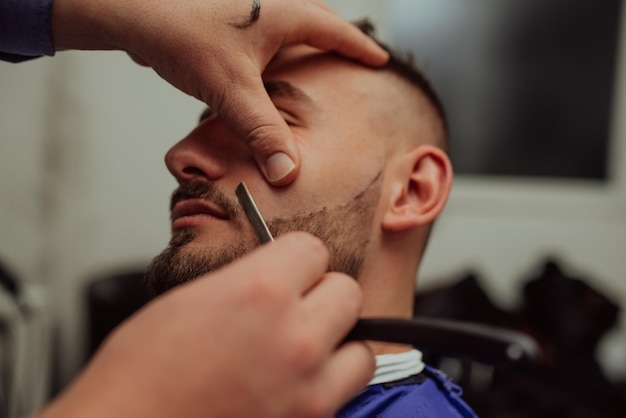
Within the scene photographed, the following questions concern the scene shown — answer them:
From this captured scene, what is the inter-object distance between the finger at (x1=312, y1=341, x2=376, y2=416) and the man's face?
14.9 inches

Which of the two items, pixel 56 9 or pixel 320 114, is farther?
pixel 320 114

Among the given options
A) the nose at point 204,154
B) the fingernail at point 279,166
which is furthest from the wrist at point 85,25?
the fingernail at point 279,166

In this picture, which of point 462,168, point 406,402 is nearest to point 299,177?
point 406,402

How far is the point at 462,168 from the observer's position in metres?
2.71

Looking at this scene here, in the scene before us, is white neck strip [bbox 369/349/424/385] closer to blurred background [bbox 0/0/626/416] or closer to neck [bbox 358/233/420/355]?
neck [bbox 358/233/420/355]

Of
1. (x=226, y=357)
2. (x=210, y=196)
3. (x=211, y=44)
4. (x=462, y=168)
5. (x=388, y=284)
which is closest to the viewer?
(x=226, y=357)

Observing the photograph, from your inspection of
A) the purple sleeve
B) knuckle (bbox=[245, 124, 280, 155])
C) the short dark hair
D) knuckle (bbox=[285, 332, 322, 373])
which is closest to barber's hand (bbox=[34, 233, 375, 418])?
knuckle (bbox=[285, 332, 322, 373])

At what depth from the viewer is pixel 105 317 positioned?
2.15 meters

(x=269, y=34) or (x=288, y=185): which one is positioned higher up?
(x=269, y=34)

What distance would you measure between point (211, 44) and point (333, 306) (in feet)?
1.58

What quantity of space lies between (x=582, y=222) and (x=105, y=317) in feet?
7.00

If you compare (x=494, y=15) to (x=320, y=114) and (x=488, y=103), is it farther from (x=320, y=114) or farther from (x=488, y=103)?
(x=320, y=114)

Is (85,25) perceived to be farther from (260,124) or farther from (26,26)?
(260,124)

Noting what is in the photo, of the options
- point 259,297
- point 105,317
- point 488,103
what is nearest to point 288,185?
point 259,297
